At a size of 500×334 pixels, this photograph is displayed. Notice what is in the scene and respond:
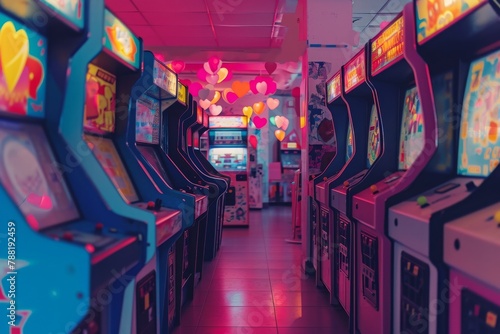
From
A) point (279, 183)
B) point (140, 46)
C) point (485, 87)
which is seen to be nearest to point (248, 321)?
point (140, 46)

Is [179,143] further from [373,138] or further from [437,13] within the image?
[437,13]

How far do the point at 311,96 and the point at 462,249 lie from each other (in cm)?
339

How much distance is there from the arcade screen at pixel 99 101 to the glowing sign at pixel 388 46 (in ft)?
4.74

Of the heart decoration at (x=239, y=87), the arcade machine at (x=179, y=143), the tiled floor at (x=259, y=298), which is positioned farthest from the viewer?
the heart decoration at (x=239, y=87)

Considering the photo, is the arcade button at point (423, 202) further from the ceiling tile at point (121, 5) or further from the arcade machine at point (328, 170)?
the ceiling tile at point (121, 5)

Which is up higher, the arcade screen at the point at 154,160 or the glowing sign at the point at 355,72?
the glowing sign at the point at 355,72

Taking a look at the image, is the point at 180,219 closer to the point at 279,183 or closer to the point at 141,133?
the point at 141,133

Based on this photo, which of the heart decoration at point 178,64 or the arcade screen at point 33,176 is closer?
the arcade screen at point 33,176

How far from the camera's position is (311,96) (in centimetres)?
466

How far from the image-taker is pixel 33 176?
1.54m

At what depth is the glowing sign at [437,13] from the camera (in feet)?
5.19

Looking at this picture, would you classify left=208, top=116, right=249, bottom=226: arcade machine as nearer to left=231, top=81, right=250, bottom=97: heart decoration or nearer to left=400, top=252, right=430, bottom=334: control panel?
left=231, top=81, right=250, bottom=97: heart decoration

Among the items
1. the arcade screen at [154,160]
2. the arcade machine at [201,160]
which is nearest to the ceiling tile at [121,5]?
the arcade machine at [201,160]

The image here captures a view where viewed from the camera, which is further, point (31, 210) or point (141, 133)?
point (141, 133)
